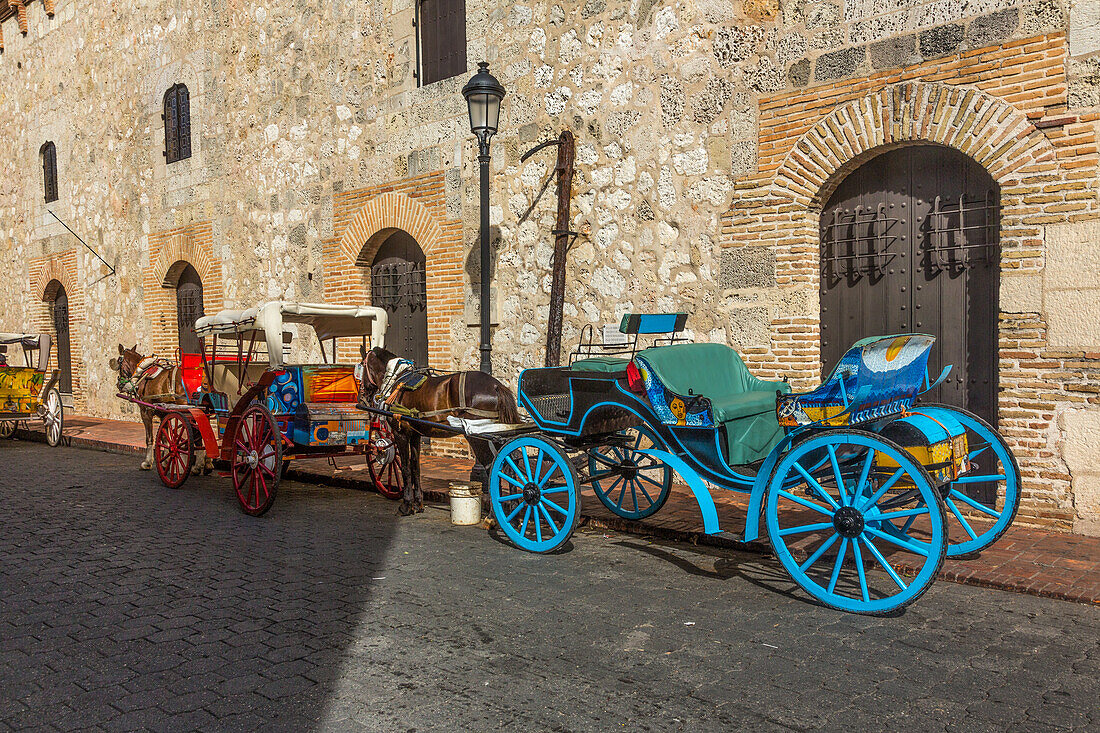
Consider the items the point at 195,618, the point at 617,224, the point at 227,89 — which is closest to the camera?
the point at 195,618

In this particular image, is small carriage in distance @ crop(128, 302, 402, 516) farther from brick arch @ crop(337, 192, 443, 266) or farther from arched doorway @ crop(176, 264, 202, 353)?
arched doorway @ crop(176, 264, 202, 353)

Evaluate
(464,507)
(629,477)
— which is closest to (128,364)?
(464,507)

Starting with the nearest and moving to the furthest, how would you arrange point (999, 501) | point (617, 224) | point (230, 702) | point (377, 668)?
point (230, 702), point (377, 668), point (999, 501), point (617, 224)

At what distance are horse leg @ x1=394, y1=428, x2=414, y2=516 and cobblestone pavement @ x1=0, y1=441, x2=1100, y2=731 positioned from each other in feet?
3.27

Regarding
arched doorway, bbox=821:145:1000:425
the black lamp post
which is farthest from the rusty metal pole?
arched doorway, bbox=821:145:1000:425

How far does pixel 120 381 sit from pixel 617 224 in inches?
263

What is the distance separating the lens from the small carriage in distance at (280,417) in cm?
728

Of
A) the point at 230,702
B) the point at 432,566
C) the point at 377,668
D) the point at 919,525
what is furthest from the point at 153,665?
the point at 919,525

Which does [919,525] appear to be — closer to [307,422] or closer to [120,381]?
[307,422]

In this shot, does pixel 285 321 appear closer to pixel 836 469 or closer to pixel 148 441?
pixel 148 441

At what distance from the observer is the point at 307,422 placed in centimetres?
755

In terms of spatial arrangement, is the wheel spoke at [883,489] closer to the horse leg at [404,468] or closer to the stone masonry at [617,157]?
the stone masonry at [617,157]

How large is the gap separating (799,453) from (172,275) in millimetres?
12914

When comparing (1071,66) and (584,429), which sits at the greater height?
(1071,66)
